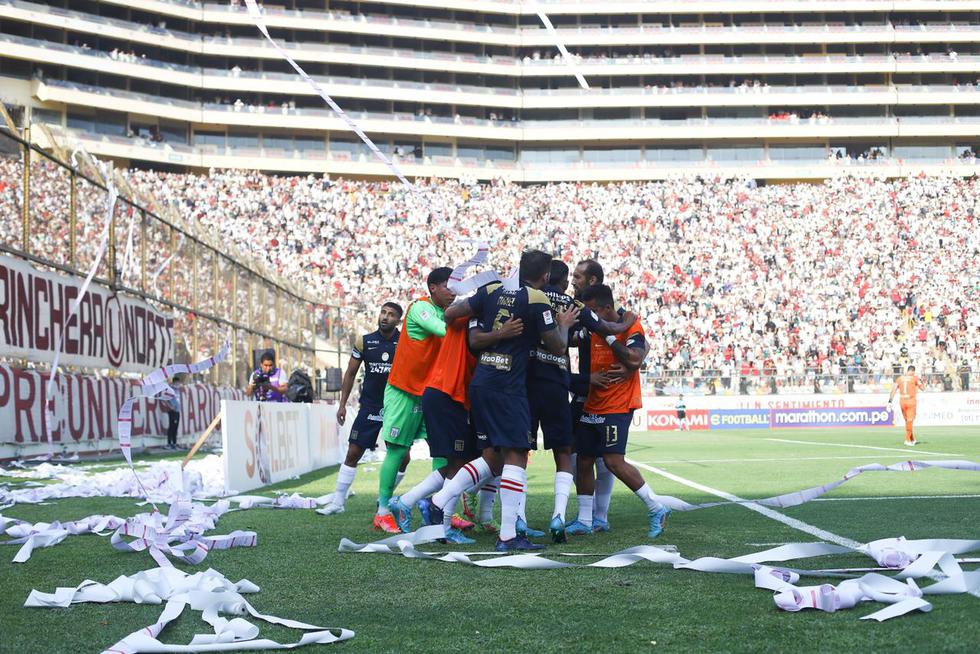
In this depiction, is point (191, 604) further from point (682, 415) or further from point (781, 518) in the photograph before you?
point (682, 415)

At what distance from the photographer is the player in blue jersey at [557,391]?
7172 mm

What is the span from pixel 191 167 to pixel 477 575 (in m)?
67.0

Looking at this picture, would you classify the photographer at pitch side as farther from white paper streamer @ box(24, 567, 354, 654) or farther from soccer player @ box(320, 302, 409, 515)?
white paper streamer @ box(24, 567, 354, 654)

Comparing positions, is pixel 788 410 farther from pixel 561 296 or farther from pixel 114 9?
pixel 114 9

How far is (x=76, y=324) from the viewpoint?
1644cm

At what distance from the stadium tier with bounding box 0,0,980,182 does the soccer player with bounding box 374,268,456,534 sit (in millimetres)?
61325

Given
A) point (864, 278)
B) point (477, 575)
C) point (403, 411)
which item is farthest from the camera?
point (864, 278)

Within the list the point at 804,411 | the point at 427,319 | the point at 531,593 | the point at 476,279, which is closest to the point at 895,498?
the point at 427,319

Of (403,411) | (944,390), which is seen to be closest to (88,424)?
(403,411)

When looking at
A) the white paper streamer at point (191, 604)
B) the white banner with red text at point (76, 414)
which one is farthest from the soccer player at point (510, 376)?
the white banner with red text at point (76, 414)

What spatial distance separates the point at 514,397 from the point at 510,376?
0.45ft

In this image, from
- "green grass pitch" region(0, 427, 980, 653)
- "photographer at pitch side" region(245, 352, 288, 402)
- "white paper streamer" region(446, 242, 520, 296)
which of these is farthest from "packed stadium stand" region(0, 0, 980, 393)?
"white paper streamer" region(446, 242, 520, 296)

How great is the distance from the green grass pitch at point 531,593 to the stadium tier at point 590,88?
203 feet

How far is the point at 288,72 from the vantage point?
71.2 meters
